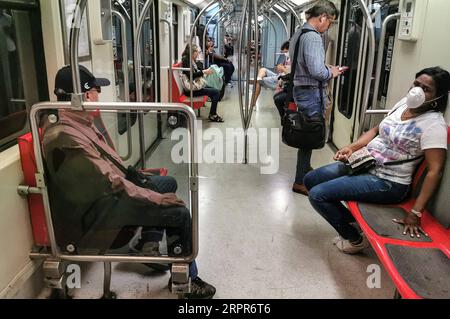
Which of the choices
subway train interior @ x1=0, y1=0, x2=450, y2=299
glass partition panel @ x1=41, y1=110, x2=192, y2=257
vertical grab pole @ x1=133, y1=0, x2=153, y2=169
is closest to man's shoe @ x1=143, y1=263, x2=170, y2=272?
subway train interior @ x1=0, y1=0, x2=450, y2=299

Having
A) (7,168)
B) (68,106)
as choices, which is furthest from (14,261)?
(68,106)

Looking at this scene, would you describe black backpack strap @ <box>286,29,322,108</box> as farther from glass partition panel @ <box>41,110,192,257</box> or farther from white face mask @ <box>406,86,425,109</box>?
glass partition panel @ <box>41,110,192,257</box>

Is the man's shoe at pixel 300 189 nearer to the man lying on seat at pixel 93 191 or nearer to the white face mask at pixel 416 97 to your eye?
the white face mask at pixel 416 97

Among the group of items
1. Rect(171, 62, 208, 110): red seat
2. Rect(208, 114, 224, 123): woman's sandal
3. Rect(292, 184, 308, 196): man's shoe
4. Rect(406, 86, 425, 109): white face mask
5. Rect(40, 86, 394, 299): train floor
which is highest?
Rect(406, 86, 425, 109): white face mask

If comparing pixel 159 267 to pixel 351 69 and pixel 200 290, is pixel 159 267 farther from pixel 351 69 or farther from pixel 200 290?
pixel 351 69

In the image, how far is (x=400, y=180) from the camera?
212cm

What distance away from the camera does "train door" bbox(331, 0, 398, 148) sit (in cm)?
354

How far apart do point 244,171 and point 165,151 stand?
7.23 ft

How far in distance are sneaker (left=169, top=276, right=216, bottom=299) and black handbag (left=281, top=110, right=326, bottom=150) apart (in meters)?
1.43

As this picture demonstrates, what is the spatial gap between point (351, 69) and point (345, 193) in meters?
2.49

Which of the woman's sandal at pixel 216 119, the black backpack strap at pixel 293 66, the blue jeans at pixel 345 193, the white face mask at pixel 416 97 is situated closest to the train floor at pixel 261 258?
the blue jeans at pixel 345 193

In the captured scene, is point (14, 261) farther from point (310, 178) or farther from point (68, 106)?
point (310, 178)

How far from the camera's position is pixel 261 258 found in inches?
94.0

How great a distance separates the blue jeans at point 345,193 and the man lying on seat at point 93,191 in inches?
37.0
